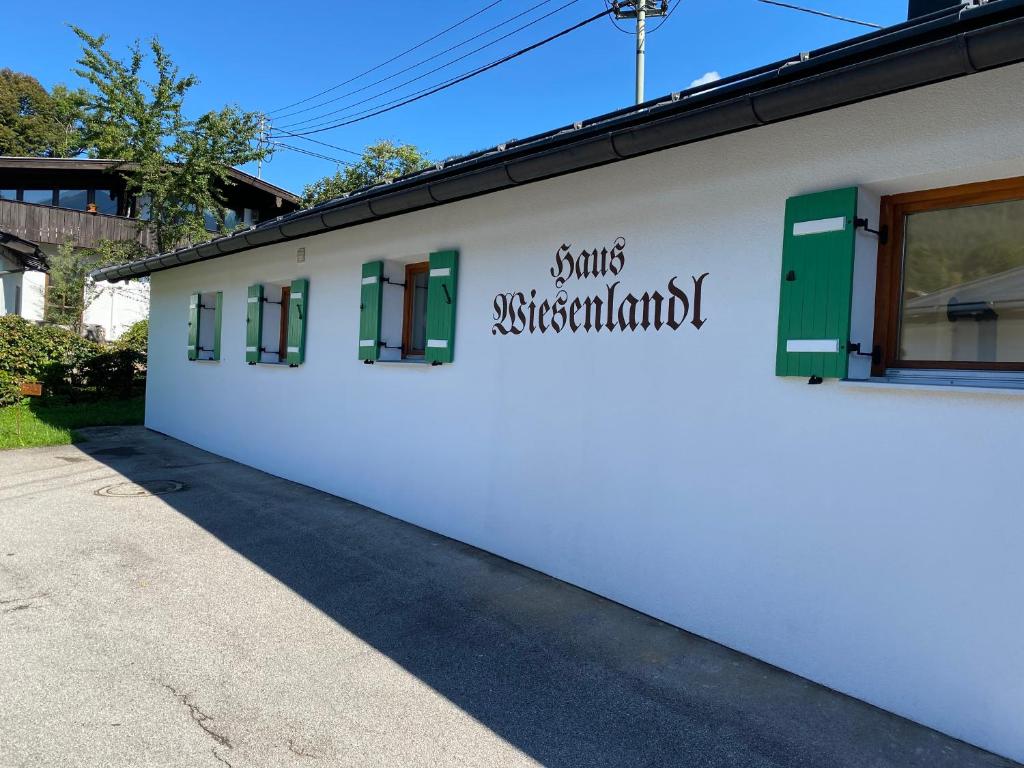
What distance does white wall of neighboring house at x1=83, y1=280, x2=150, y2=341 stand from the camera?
22609 mm

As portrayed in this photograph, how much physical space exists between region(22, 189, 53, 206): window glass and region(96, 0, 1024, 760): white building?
83.6 feet

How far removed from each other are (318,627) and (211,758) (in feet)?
4.35

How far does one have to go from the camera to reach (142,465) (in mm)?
8898

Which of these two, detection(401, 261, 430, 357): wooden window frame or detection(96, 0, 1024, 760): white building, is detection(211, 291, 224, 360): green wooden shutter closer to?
detection(401, 261, 430, 357): wooden window frame

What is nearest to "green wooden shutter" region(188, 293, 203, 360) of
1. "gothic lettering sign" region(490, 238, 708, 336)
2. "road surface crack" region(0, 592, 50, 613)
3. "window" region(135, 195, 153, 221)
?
"road surface crack" region(0, 592, 50, 613)

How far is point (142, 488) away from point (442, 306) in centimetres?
434

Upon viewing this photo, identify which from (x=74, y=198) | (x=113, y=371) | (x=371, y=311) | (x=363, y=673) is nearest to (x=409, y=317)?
(x=371, y=311)

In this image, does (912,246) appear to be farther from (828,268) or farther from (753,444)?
(753,444)

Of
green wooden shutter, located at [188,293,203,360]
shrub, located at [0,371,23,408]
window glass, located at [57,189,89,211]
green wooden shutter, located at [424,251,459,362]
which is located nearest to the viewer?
green wooden shutter, located at [424,251,459,362]

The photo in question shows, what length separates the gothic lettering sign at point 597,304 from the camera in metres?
4.14

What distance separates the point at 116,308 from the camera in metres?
23.7

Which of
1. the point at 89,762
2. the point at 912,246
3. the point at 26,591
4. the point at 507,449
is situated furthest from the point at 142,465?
the point at 912,246

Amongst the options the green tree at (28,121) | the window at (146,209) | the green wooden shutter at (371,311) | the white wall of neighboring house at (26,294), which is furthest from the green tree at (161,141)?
the green tree at (28,121)

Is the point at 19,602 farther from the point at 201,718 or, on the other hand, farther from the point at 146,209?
the point at 146,209
